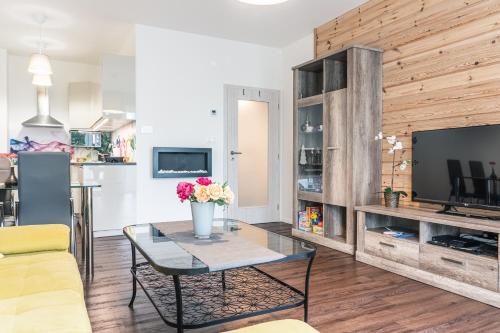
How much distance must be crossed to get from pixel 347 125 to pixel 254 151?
78.3 inches

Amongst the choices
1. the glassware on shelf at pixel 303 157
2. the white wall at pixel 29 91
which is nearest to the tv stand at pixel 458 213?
the glassware on shelf at pixel 303 157

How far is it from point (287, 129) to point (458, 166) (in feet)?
9.44

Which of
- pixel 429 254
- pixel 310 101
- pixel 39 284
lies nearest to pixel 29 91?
pixel 310 101

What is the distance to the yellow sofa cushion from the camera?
1.18 m

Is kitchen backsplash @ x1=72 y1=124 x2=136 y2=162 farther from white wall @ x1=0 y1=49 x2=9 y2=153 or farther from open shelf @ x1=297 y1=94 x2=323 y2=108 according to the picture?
open shelf @ x1=297 y1=94 x2=323 y2=108

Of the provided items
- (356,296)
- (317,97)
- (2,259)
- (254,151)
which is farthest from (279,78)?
(2,259)

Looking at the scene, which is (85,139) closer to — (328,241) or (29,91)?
(29,91)

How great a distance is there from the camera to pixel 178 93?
4.93 meters

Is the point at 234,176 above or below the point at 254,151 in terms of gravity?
below

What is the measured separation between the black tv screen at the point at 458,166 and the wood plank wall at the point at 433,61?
0.20 metres

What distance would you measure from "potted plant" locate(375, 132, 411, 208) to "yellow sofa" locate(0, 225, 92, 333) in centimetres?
270

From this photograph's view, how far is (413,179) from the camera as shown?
11.1 ft

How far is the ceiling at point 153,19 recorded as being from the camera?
4.13 metres

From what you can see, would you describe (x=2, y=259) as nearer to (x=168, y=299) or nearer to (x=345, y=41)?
(x=168, y=299)
